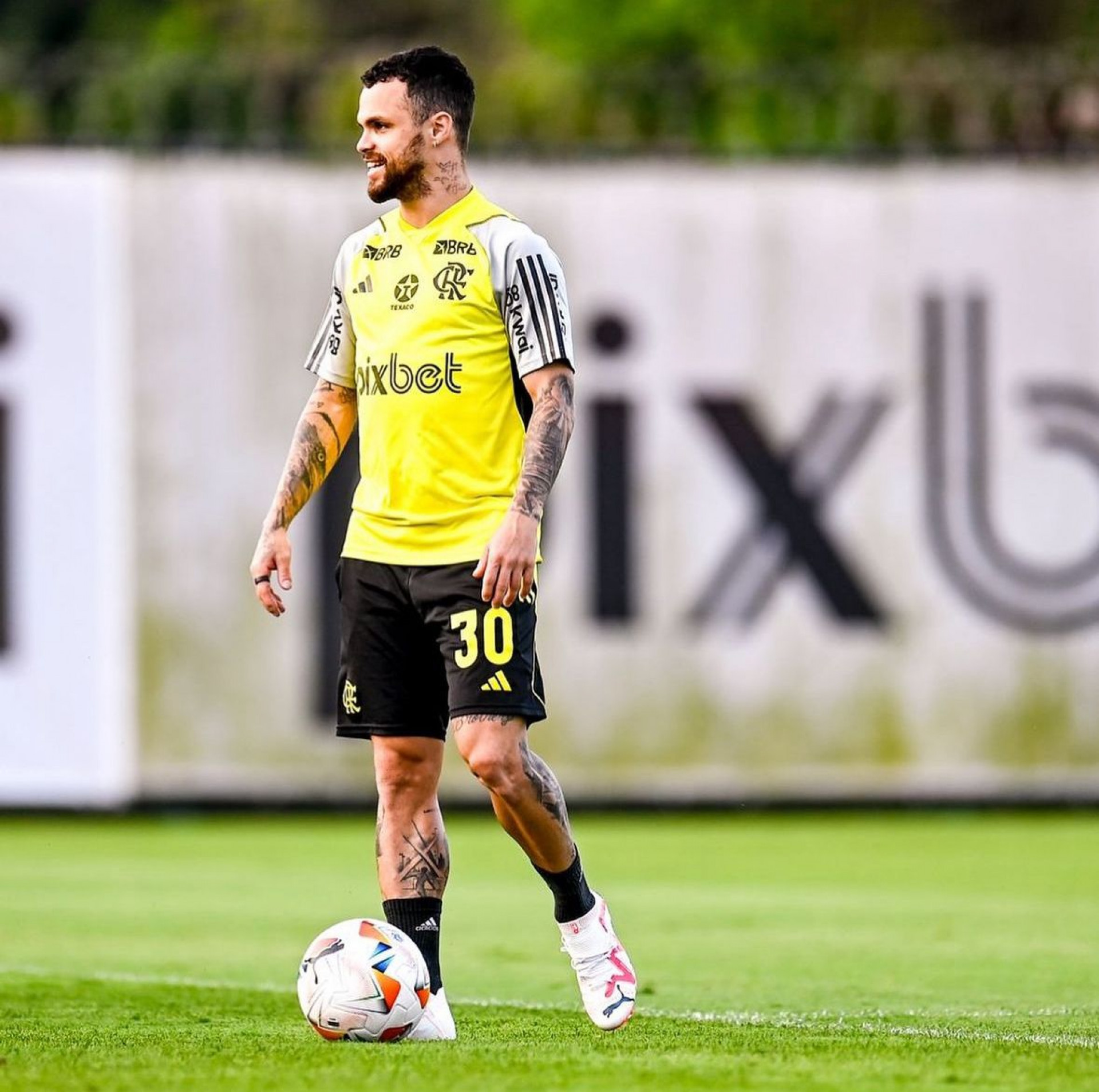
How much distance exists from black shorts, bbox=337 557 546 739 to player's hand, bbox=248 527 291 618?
0.45 feet

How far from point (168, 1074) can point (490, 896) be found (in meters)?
5.15

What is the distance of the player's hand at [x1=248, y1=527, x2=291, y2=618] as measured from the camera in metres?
6.38

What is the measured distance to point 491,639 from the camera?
6.14m

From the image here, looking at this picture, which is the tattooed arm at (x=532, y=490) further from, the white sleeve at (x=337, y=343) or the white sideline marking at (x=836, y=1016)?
the white sideline marking at (x=836, y=1016)

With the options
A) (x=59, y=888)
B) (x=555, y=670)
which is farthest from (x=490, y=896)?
(x=555, y=670)

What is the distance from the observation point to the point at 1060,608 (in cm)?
1470

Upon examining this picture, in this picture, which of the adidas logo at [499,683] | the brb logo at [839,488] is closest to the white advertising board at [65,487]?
the brb logo at [839,488]

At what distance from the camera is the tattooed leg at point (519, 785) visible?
6094mm

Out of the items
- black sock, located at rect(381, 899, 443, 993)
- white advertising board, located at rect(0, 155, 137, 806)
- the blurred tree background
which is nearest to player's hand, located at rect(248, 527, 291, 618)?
black sock, located at rect(381, 899, 443, 993)

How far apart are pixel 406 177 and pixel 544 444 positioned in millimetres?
742

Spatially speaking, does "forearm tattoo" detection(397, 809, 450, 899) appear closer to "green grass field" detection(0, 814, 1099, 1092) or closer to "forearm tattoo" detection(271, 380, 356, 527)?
"green grass field" detection(0, 814, 1099, 1092)

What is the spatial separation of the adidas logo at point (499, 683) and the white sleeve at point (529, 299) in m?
0.72

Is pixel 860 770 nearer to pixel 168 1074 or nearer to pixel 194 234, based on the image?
pixel 194 234

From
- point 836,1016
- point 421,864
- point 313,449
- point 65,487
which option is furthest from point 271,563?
point 65,487
